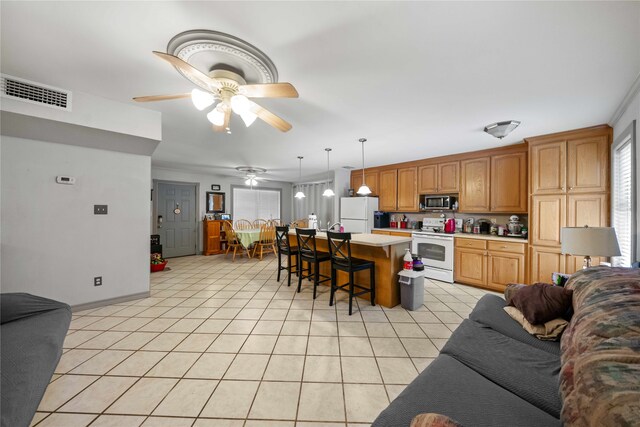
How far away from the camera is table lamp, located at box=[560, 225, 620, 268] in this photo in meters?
1.92

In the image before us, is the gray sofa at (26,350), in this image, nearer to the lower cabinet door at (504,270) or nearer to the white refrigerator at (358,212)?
the white refrigerator at (358,212)

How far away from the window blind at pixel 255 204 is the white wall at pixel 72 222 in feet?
14.2

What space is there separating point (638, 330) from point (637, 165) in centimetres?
213

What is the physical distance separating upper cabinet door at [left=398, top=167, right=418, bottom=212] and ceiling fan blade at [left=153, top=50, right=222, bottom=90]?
4.26 metres

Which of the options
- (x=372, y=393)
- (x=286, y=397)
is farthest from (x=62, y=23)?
(x=372, y=393)

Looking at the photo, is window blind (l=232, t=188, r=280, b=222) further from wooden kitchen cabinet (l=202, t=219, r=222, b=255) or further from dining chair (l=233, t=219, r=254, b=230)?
wooden kitchen cabinet (l=202, t=219, r=222, b=255)

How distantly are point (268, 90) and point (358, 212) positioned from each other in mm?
4011

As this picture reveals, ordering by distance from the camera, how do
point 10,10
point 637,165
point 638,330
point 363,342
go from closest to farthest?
point 638,330, point 10,10, point 637,165, point 363,342

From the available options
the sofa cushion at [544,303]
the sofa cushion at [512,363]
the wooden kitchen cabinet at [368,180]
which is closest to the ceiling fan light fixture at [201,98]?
the sofa cushion at [512,363]

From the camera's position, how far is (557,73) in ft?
6.04

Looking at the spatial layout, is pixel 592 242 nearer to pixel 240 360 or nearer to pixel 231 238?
pixel 240 360

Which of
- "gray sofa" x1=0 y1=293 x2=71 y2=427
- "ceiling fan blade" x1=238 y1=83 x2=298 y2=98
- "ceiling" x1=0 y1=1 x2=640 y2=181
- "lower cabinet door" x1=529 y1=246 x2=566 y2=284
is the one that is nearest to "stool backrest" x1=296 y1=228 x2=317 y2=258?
"ceiling" x1=0 y1=1 x2=640 y2=181

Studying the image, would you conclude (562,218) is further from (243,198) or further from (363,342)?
(243,198)

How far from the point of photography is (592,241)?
6.47 ft
